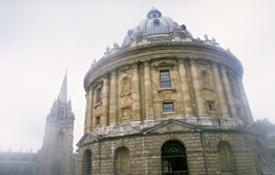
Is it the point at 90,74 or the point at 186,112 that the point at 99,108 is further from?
the point at 186,112

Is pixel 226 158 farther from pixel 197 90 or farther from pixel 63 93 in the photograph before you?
pixel 63 93

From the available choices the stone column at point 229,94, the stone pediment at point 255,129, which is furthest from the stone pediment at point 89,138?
the stone pediment at point 255,129

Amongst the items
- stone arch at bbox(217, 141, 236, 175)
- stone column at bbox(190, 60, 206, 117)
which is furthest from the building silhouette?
stone arch at bbox(217, 141, 236, 175)

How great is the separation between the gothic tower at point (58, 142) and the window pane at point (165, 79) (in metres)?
51.1

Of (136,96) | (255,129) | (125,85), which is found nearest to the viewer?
(136,96)

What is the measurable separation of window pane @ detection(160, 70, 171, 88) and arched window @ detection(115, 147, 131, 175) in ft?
24.6

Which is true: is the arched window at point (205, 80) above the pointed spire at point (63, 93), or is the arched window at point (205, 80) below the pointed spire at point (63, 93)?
below

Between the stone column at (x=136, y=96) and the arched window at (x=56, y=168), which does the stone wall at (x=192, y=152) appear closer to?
the stone column at (x=136, y=96)

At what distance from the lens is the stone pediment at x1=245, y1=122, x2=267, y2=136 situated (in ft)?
65.3

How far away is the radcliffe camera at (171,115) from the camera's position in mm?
17562

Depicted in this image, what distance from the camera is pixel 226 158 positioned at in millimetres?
18547

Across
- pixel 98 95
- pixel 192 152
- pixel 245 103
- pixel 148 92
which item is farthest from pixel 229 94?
pixel 98 95

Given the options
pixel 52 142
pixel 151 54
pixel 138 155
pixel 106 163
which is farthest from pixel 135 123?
pixel 52 142

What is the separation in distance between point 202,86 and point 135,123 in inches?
313
